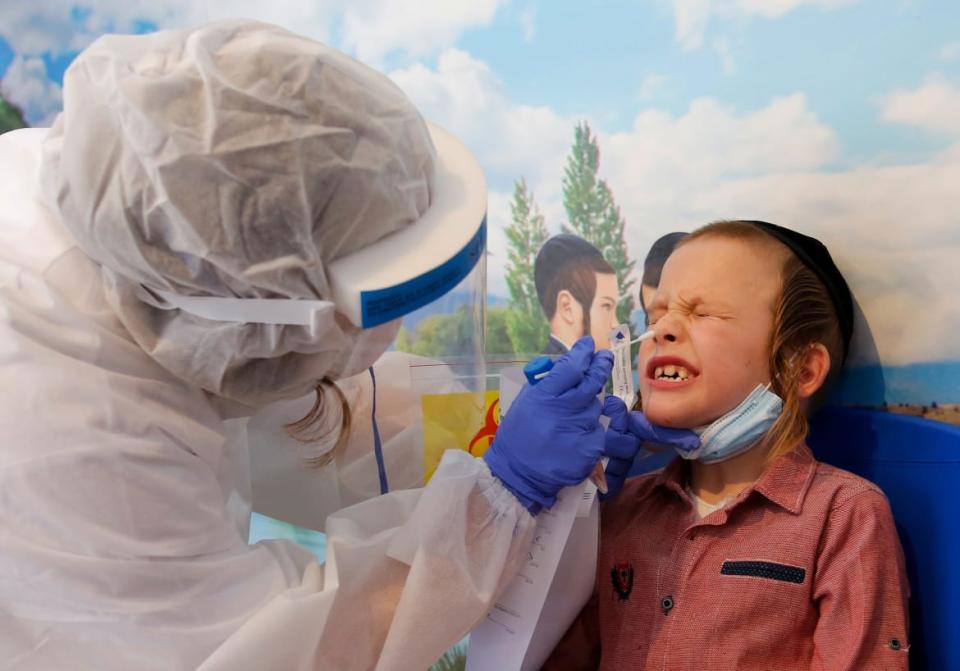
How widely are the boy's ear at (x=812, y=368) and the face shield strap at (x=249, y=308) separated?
2.62 feet

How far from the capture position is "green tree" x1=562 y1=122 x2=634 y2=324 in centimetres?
192

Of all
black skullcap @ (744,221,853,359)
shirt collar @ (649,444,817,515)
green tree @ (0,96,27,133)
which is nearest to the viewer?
shirt collar @ (649,444,817,515)

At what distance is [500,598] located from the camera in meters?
1.28

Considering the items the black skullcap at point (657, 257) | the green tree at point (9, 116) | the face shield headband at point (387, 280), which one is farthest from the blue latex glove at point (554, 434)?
the green tree at point (9, 116)

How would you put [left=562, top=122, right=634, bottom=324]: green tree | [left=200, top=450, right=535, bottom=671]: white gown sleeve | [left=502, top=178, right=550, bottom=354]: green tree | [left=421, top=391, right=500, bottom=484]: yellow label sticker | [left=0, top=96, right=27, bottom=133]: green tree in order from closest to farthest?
[left=200, top=450, right=535, bottom=671]: white gown sleeve
[left=421, top=391, right=500, bottom=484]: yellow label sticker
[left=562, top=122, right=634, bottom=324]: green tree
[left=502, top=178, right=550, bottom=354]: green tree
[left=0, top=96, right=27, bottom=133]: green tree

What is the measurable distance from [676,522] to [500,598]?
34 cm

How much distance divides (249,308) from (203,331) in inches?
2.8

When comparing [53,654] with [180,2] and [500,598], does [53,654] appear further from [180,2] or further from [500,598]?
[180,2]

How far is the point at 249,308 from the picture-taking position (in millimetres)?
995

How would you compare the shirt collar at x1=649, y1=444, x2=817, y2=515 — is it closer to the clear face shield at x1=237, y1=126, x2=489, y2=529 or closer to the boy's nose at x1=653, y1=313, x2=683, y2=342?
the boy's nose at x1=653, y1=313, x2=683, y2=342

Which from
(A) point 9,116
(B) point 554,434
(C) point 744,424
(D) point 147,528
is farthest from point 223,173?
(A) point 9,116

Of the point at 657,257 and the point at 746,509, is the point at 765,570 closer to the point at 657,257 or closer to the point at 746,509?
the point at 746,509

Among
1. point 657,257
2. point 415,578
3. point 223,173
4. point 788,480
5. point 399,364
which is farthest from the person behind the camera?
point 657,257

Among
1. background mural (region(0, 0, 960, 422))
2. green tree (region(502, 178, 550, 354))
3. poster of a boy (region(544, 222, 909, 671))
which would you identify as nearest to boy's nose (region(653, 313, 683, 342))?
poster of a boy (region(544, 222, 909, 671))
